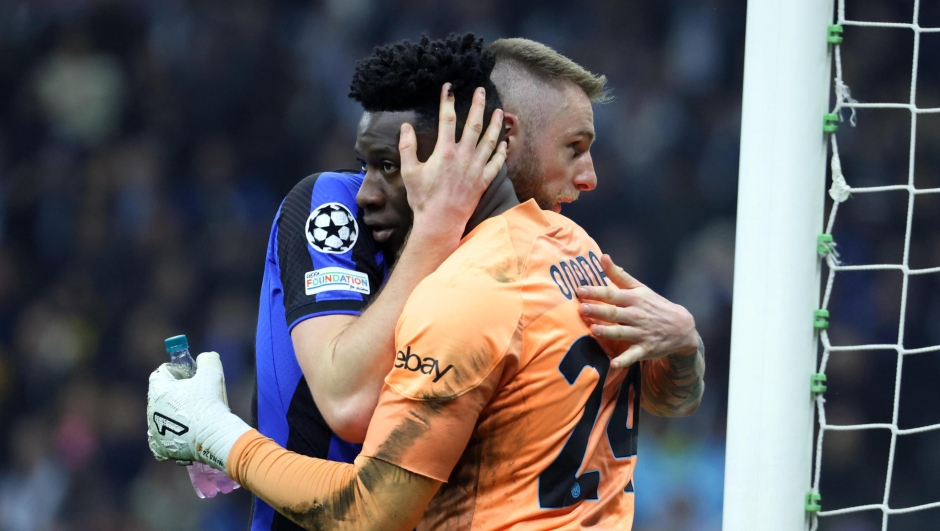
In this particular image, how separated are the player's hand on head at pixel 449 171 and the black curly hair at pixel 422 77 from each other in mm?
32

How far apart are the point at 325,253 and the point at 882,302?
220 inches

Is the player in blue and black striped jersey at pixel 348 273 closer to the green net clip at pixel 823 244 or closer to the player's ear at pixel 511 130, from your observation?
the player's ear at pixel 511 130

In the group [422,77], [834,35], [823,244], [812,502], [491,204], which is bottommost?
[812,502]

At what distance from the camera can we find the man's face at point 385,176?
2.05 metres

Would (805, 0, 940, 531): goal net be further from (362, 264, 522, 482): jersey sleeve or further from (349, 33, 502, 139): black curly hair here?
(362, 264, 522, 482): jersey sleeve

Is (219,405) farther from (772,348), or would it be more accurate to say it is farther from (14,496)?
(14,496)

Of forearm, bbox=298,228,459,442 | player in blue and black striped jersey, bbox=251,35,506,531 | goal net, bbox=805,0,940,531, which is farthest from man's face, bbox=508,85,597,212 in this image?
goal net, bbox=805,0,940,531

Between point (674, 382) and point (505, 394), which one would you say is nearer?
point (505, 394)

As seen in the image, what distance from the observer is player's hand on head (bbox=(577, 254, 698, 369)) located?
1.91 m

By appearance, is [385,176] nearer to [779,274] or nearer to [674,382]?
[674,382]

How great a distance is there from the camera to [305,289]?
6.78 feet

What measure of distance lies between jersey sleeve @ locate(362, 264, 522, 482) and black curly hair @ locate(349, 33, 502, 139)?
1.64 feet

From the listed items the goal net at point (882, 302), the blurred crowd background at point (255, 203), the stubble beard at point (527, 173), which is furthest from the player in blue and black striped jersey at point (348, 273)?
the goal net at point (882, 302)

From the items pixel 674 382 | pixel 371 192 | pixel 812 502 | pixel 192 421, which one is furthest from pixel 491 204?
pixel 812 502
